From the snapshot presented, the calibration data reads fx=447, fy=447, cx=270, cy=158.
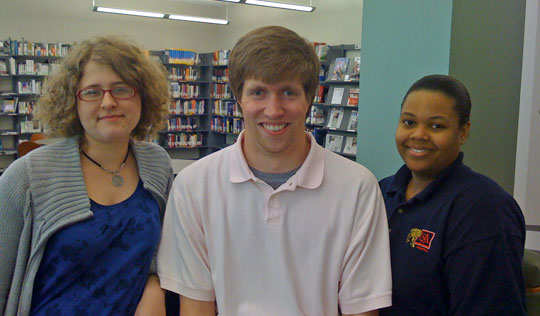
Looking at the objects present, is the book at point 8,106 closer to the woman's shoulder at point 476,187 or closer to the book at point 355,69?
the book at point 355,69

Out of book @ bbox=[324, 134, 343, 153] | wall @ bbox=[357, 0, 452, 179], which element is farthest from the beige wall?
wall @ bbox=[357, 0, 452, 179]

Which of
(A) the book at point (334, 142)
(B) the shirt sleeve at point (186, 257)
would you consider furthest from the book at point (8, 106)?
(B) the shirt sleeve at point (186, 257)

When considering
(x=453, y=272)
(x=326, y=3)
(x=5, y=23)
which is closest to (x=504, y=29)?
(x=453, y=272)

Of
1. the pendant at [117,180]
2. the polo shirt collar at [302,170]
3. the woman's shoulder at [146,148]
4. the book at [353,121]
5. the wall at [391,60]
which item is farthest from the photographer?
the book at [353,121]

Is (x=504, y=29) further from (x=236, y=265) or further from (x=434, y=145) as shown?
(x=236, y=265)

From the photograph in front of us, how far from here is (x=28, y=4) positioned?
888cm

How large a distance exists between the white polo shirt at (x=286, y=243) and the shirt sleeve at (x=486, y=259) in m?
0.18

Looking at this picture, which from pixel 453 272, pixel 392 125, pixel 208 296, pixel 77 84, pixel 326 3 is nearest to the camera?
pixel 453 272

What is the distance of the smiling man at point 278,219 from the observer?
1252 mm

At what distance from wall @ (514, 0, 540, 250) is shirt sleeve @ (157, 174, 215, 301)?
2.08 metres

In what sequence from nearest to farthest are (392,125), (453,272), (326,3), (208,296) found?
(453,272) < (208,296) < (392,125) < (326,3)

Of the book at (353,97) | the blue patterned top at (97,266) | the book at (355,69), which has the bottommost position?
the blue patterned top at (97,266)

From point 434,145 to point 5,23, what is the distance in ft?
31.2

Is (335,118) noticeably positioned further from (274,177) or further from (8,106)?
(8,106)
